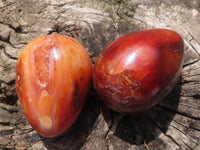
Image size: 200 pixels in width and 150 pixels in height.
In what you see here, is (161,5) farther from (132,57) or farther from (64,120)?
(64,120)

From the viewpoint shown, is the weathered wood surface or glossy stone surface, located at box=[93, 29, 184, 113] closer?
glossy stone surface, located at box=[93, 29, 184, 113]

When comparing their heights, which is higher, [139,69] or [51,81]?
[139,69]

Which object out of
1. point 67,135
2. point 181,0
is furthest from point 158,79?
point 181,0
